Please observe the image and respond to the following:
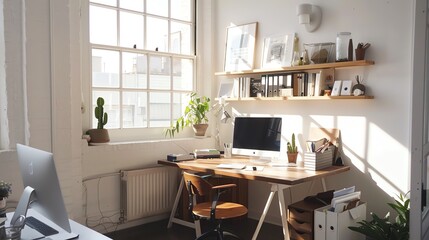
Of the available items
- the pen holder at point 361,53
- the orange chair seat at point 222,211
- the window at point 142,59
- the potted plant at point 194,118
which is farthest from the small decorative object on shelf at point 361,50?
the window at point 142,59

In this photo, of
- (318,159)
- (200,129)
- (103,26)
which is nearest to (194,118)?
(200,129)

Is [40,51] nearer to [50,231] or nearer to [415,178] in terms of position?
[50,231]

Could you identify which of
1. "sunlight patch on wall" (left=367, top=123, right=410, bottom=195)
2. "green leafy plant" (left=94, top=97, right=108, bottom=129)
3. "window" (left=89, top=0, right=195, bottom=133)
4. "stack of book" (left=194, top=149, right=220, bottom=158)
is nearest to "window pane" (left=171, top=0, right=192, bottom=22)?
"window" (left=89, top=0, right=195, bottom=133)

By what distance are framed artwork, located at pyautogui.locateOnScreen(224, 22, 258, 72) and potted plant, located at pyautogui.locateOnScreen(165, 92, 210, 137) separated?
51 centimetres

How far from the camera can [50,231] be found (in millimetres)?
1932

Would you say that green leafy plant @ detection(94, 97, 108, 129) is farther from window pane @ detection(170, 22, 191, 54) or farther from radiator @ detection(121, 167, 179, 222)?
window pane @ detection(170, 22, 191, 54)

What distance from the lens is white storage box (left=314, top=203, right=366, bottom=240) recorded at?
114 inches

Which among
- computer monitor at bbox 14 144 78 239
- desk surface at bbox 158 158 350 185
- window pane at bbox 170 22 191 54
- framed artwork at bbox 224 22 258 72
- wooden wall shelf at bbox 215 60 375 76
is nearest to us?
computer monitor at bbox 14 144 78 239

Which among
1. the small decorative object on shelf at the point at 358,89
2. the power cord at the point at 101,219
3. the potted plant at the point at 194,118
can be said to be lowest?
the power cord at the point at 101,219

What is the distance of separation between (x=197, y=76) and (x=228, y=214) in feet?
6.95

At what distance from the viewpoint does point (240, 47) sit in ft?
14.7

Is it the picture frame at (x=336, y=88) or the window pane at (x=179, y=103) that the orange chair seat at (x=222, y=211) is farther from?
the window pane at (x=179, y=103)

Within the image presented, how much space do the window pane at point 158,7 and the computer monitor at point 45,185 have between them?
287 centimetres

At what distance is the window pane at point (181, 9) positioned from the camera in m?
4.65
